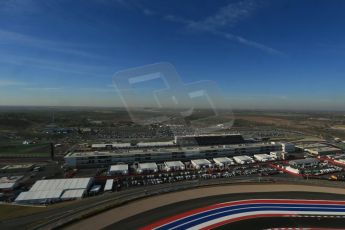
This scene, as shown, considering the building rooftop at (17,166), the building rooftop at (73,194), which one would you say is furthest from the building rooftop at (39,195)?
the building rooftop at (17,166)

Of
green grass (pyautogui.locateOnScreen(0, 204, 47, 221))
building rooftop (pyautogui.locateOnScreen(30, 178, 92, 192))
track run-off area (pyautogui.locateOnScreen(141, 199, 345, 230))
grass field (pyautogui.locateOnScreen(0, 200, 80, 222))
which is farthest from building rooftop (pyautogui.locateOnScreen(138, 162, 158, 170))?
track run-off area (pyautogui.locateOnScreen(141, 199, 345, 230))

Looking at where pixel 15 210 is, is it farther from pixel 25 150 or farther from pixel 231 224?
pixel 25 150

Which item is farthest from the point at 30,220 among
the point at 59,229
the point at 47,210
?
the point at 59,229

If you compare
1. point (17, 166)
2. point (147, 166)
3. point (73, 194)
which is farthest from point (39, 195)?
point (17, 166)

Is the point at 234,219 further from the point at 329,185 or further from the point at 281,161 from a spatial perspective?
the point at 281,161

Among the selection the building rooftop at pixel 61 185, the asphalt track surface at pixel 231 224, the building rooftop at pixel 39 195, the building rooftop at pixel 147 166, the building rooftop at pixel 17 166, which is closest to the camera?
the asphalt track surface at pixel 231 224

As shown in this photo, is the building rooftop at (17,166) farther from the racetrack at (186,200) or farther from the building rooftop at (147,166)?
the racetrack at (186,200)
